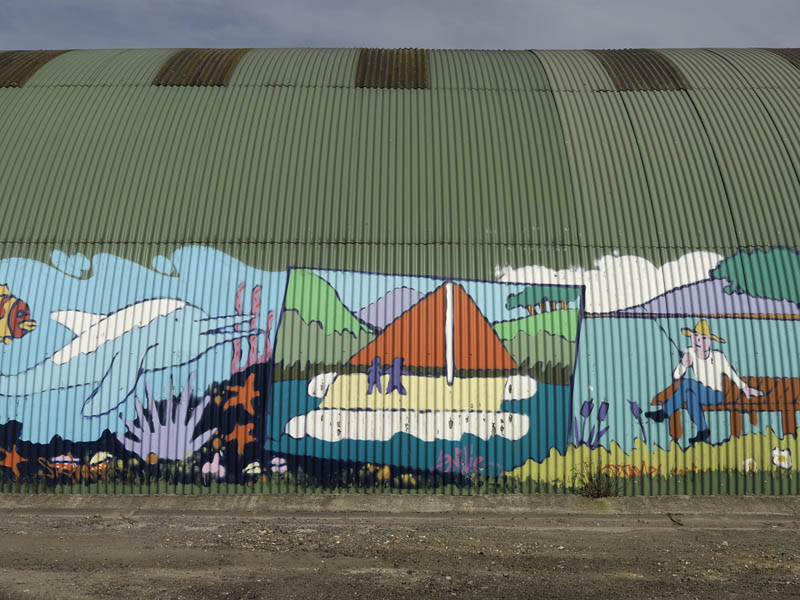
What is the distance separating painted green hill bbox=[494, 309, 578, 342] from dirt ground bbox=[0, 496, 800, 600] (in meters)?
3.67

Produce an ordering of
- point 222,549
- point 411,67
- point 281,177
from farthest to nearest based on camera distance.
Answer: point 411,67 → point 281,177 → point 222,549

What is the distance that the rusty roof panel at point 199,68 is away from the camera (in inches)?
866

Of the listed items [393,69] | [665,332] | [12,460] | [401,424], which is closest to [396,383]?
[401,424]

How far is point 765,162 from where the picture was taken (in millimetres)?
19109

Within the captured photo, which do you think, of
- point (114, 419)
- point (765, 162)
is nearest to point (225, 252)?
point (114, 419)

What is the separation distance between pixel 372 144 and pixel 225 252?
5.17 m

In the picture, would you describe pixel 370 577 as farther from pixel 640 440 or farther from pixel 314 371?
pixel 640 440

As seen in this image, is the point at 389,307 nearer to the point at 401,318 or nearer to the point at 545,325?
the point at 401,318

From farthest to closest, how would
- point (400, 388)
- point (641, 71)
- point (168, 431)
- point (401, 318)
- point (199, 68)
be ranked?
point (199, 68)
point (641, 71)
point (401, 318)
point (400, 388)
point (168, 431)

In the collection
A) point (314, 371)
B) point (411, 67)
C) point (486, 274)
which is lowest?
point (314, 371)

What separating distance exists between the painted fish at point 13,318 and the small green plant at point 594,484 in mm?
12873

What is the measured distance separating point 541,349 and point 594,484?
317 cm

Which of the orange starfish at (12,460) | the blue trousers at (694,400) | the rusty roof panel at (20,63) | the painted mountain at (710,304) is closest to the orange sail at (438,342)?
the painted mountain at (710,304)

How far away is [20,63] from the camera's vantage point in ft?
77.5
